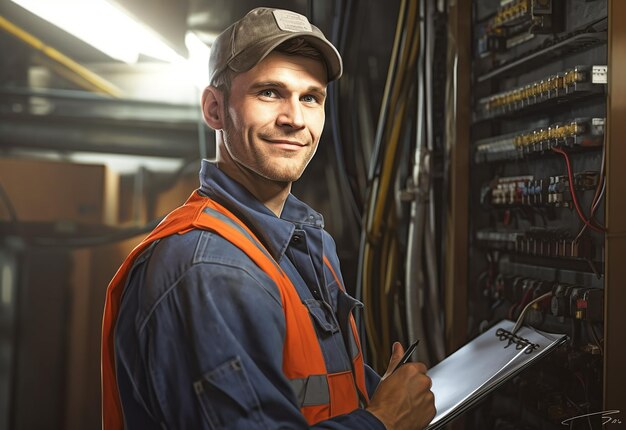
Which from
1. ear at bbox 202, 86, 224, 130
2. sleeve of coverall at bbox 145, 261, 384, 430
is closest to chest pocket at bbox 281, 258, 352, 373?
sleeve of coverall at bbox 145, 261, 384, 430

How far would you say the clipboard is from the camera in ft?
4.05

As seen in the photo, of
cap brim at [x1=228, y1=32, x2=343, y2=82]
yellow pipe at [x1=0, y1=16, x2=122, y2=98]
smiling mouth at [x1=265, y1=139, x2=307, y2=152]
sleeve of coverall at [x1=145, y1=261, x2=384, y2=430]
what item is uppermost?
yellow pipe at [x1=0, y1=16, x2=122, y2=98]

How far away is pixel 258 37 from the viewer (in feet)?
4.04

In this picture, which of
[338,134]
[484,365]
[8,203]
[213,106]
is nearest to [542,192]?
[484,365]

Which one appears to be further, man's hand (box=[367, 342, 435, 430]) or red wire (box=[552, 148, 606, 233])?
red wire (box=[552, 148, 606, 233])

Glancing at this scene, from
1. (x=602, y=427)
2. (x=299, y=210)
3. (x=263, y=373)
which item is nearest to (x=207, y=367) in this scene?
(x=263, y=373)

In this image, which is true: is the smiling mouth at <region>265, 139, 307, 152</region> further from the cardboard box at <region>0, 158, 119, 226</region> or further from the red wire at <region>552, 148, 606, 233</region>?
the cardboard box at <region>0, 158, 119, 226</region>

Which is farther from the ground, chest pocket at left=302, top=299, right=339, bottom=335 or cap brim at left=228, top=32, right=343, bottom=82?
cap brim at left=228, top=32, right=343, bottom=82

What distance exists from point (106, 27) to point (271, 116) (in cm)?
133

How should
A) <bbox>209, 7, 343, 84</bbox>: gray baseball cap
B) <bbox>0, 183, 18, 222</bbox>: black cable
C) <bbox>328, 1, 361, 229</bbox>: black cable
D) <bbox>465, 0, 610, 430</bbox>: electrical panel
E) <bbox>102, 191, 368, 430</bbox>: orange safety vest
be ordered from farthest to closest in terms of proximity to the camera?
<bbox>328, 1, 361, 229</bbox>: black cable → <bbox>0, 183, 18, 222</bbox>: black cable → <bbox>465, 0, 610, 430</bbox>: electrical panel → <bbox>209, 7, 343, 84</bbox>: gray baseball cap → <bbox>102, 191, 368, 430</bbox>: orange safety vest

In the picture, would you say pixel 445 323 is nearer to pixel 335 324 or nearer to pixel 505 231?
pixel 505 231

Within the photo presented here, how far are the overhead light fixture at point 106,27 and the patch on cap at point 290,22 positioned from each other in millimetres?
1269

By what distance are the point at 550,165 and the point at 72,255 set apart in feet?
4.97

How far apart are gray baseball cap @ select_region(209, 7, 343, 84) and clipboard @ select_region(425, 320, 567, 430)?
635 mm
